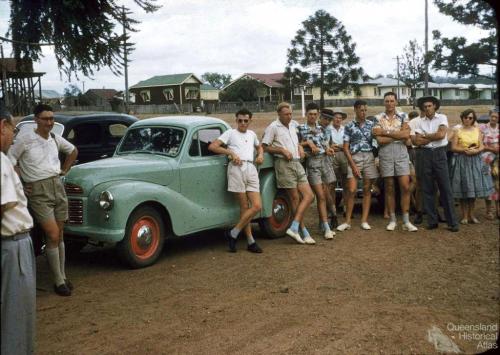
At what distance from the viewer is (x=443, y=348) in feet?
12.1

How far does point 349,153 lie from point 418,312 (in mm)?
3517

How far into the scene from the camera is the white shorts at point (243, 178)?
6.81 meters

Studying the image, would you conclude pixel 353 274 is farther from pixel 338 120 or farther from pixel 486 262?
pixel 338 120

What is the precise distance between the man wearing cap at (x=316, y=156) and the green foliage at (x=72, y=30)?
257 centimetres

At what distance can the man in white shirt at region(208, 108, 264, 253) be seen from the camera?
22.2 feet

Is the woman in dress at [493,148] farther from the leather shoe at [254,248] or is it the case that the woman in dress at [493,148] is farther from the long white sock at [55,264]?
the leather shoe at [254,248]

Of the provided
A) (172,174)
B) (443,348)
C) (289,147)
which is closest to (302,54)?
(289,147)

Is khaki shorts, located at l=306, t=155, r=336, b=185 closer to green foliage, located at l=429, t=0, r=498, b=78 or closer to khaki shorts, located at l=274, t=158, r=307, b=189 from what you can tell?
khaki shorts, located at l=274, t=158, r=307, b=189

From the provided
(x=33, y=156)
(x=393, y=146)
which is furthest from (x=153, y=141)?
(x=393, y=146)

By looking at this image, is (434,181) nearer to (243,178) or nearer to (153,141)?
(243,178)

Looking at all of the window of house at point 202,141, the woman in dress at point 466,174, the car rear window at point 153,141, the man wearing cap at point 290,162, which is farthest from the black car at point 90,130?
the woman in dress at point 466,174

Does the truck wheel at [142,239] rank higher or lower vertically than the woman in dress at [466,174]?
lower

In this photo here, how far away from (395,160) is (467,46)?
14.8 ft

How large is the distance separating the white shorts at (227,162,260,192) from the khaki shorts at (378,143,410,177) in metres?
2.01
